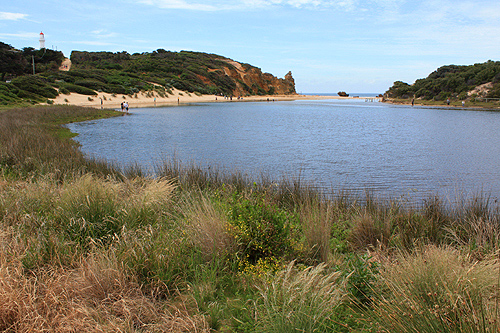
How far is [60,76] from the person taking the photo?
54375 millimetres

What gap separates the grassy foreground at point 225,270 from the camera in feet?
9.48

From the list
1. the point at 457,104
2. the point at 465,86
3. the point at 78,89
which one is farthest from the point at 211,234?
the point at 465,86

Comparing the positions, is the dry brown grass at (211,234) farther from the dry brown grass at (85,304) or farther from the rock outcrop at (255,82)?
the rock outcrop at (255,82)

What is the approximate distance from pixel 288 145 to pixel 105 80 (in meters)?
50.0

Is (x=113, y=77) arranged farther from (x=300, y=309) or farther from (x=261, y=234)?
(x=300, y=309)

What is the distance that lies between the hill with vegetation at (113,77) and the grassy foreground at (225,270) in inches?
1290

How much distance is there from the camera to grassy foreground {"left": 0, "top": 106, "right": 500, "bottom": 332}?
2.89m

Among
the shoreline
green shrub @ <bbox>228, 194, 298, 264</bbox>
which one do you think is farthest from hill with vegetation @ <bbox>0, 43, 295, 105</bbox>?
the shoreline

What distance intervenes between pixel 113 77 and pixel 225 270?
64.8 m

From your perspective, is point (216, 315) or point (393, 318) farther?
point (216, 315)

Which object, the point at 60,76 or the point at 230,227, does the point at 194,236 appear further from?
the point at 60,76

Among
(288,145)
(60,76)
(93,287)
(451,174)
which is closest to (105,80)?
(60,76)

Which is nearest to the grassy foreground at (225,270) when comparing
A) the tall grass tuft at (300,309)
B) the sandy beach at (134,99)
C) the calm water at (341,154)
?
the tall grass tuft at (300,309)

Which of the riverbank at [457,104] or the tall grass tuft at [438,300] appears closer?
the tall grass tuft at [438,300]
